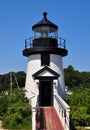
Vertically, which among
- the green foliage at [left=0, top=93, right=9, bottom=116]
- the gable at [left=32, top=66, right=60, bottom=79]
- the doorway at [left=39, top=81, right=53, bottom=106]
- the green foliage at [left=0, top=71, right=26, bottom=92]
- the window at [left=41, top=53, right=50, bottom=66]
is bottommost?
the green foliage at [left=0, top=93, right=9, bottom=116]

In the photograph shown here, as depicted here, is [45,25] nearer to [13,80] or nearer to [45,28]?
[45,28]

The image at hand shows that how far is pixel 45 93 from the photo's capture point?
25.3m

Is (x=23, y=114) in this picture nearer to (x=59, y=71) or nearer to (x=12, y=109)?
(x=12, y=109)

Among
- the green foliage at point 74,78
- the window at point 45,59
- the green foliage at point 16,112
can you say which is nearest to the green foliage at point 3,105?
the green foliage at point 16,112

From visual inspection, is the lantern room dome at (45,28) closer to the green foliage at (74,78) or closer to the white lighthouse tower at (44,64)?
the white lighthouse tower at (44,64)

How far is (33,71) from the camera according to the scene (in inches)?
1024

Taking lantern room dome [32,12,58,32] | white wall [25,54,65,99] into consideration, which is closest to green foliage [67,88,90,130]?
white wall [25,54,65,99]

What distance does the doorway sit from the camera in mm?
25016

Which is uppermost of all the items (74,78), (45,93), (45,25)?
(74,78)

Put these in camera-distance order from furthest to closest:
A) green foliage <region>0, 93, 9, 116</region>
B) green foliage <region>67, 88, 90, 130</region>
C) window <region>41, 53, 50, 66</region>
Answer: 1. window <region>41, 53, 50, 66</region>
2. green foliage <region>0, 93, 9, 116</region>
3. green foliage <region>67, 88, 90, 130</region>

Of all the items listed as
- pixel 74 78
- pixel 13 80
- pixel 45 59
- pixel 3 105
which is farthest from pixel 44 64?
pixel 74 78

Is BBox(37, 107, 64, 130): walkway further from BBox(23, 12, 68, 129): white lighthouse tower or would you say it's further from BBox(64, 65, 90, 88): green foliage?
BBox(64, 65, 90, 88): green foliage

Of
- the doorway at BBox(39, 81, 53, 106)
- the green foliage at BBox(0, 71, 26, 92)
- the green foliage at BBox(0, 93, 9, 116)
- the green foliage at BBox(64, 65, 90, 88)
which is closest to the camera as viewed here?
the green foliage at BBox(0, 93, 9, 116)

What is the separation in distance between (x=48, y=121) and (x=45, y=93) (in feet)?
24.3
